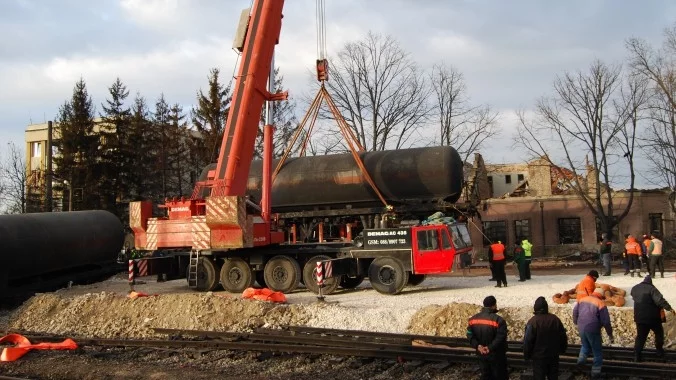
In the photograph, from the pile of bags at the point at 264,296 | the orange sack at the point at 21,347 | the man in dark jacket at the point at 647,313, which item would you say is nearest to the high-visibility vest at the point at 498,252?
the pile of bags at the point at 264,296

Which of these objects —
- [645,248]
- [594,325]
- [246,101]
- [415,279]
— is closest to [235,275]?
[246,101]

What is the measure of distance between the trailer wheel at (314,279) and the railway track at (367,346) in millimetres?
5108

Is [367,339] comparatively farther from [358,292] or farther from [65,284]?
[65,284]

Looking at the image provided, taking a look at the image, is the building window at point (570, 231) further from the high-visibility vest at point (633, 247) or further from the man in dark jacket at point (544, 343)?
the man in dark jacket at point (544, 343)

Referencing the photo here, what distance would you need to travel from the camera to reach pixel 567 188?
37.3 meters

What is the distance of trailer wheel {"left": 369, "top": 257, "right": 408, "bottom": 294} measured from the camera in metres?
15.9

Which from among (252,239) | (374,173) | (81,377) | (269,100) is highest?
(269,100)

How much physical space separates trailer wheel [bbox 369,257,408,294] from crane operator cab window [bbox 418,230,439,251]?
761 mm

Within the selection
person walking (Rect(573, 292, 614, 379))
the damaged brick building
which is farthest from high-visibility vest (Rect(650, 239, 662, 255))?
the damaged brick building

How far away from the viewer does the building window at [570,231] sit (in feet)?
117

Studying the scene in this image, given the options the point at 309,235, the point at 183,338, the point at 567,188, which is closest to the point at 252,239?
the point at 309,235

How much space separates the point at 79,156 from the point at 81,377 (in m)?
32.2

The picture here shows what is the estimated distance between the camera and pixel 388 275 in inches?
634

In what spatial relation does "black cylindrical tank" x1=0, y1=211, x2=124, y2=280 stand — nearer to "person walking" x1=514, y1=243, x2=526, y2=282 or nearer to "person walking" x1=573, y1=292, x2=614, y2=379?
"person walking" x1=514, y1=243, x2=526, y2=282
